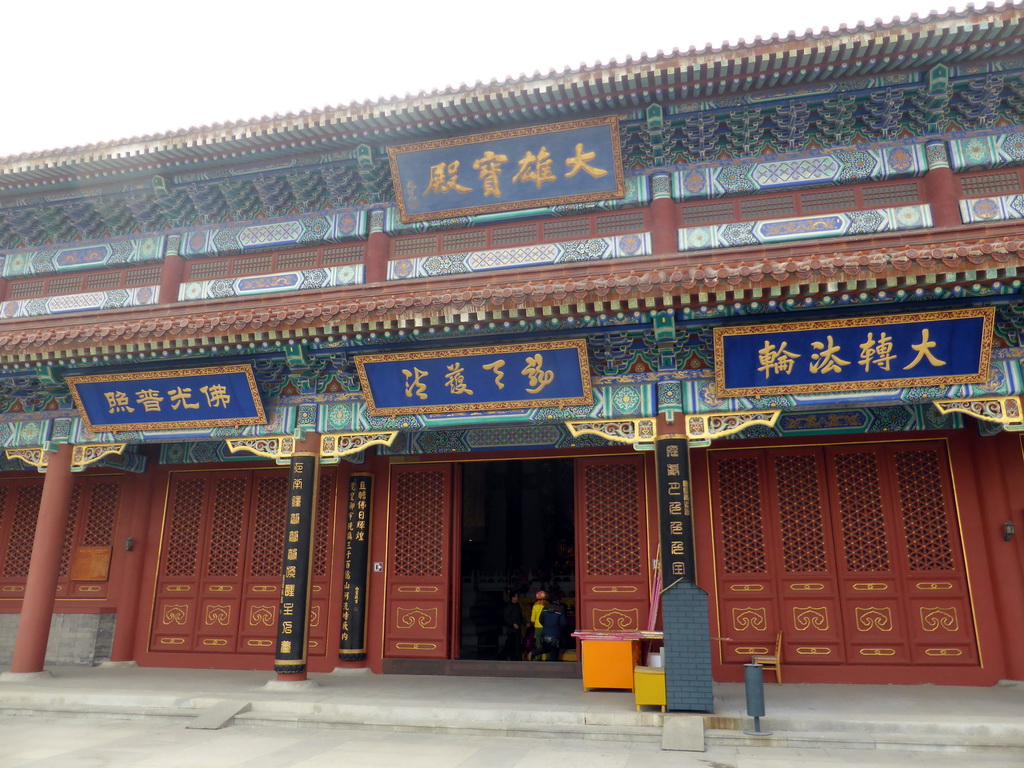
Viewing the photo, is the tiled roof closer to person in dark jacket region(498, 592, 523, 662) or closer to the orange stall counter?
the orange stall counter

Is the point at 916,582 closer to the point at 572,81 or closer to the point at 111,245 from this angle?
the point at 572,81

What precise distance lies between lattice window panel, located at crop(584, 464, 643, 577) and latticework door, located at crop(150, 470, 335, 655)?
3.51 metres

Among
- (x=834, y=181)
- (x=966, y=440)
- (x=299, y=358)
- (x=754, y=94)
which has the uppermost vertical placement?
(x=754, y=94)

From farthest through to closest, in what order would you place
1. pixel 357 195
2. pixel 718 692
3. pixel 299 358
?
pixel 357 195, pixel 299 358, pixel 718 692

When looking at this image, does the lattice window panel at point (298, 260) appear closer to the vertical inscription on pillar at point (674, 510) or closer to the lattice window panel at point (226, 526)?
the lattice window panel at point (226, 526)

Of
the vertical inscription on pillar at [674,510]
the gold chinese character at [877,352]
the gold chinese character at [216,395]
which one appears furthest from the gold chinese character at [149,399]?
the gold chinese character at [877,352]

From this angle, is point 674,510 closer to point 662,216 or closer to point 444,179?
point 662,216

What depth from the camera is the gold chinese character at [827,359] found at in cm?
668

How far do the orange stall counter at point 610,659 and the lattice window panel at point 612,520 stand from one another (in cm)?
123

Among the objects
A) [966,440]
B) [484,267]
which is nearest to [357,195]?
[484,267]

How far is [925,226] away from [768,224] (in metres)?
1.70

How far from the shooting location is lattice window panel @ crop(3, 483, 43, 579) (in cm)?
1023

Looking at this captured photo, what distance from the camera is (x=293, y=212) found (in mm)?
9984

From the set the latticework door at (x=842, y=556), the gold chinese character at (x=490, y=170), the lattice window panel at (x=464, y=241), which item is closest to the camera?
the latticework door at (x=842, y=556)
